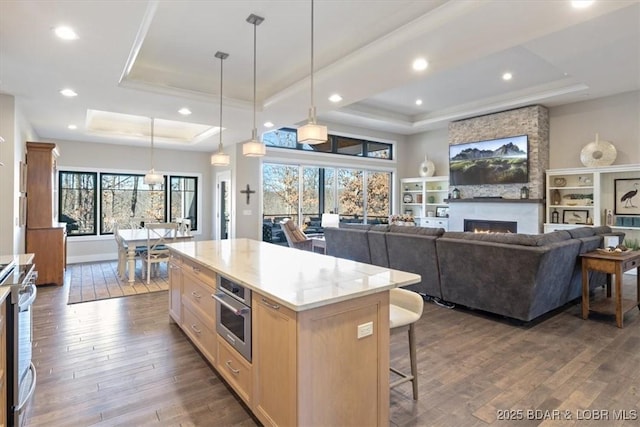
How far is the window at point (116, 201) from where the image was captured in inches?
308

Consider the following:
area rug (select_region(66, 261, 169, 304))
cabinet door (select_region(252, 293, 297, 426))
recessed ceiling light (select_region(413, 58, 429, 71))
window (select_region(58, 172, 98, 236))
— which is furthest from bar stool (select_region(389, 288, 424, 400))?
window (select_region(58, 172, 98, 236))

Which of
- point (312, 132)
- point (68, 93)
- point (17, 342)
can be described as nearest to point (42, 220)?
point (68, 93)

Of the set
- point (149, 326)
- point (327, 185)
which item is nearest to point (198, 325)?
point (149, 326)

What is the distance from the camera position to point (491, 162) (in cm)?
779

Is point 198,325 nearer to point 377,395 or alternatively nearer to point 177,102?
point 377,395

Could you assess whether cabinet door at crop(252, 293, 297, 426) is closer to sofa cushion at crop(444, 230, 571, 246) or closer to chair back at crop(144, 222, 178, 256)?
A: sofa cushion at crop(444, 230, 571, 246)

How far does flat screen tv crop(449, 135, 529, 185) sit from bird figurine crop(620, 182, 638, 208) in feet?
5.18

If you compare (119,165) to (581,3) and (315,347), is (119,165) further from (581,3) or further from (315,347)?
(581,3)

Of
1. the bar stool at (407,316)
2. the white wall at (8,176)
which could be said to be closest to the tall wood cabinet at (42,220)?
the white wall at (8,176)

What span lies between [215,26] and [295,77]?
4.45 feet

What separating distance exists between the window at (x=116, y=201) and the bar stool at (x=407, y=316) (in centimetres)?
781

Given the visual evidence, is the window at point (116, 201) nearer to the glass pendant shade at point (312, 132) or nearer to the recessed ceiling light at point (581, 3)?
the glass pendant shade at point (312, 132)

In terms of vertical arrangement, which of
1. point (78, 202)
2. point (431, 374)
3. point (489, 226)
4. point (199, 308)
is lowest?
point (431, 374)

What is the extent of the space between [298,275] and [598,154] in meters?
6.85
